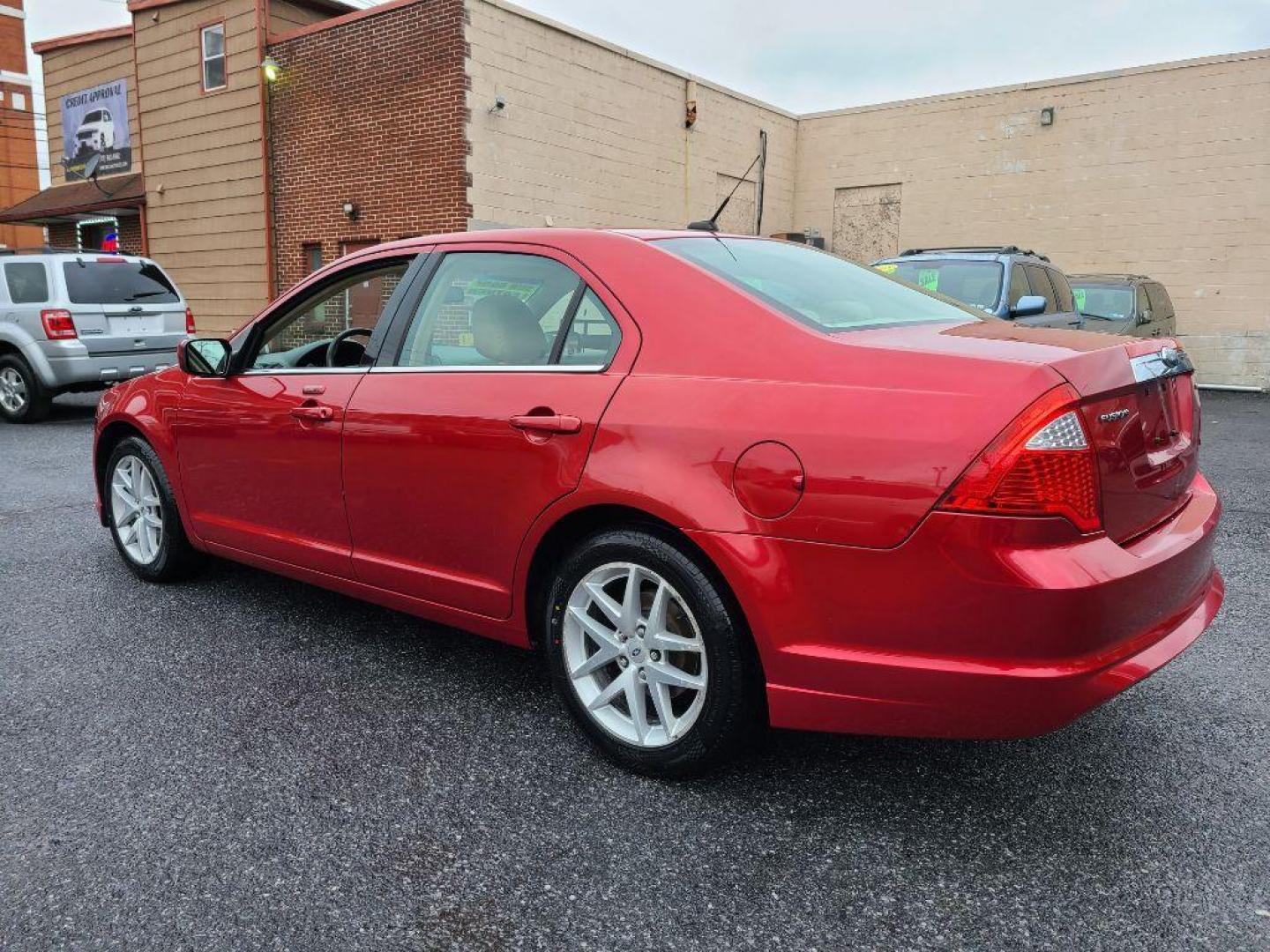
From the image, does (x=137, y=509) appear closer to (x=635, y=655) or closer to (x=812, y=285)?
(x=635, y=655)

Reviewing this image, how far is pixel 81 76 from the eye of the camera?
65.3ft

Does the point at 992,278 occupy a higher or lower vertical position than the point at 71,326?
higher

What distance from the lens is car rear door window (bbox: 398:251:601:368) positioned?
2.96 m

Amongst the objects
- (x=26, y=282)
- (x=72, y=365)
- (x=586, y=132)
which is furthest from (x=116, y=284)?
(x=586, y=132)

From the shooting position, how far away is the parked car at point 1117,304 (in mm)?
11625

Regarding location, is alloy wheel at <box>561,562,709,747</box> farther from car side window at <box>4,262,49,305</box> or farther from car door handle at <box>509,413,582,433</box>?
car side window at <box>4,262,49,305</box>

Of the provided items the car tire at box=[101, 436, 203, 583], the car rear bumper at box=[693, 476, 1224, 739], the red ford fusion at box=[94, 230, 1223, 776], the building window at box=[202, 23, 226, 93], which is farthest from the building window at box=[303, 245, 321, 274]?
the car rear bumper at box=[693, 476, 1224, 739]

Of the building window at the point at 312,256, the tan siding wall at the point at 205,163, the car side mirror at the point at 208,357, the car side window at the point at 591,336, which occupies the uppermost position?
the tan siding wall at the point at 205,163

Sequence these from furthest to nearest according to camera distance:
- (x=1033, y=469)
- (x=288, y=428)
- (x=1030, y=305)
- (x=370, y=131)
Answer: (x=370, y=131) → (x=1030, y=305) → (x=288, y=428) → (x=1033, y=469)

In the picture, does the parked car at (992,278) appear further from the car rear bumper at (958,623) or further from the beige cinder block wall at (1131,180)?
the beige cinder block wall at (1131,180)

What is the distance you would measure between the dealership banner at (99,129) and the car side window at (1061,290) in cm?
1750

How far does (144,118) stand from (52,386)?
10141 mm

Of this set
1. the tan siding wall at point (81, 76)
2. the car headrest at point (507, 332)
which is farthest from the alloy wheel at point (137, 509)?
the tan siding wall at point (81, 76)

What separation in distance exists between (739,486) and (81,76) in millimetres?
22641
